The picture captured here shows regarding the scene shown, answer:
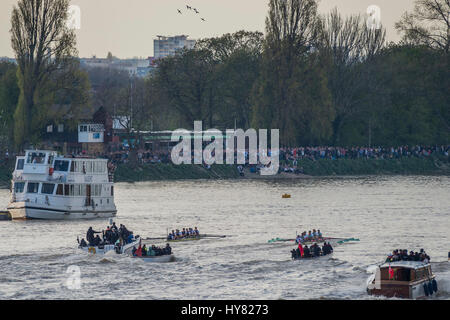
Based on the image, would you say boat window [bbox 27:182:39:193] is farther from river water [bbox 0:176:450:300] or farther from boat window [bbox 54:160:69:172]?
river water [bbox 0:176:450:300]

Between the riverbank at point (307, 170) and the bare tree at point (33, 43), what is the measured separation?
8889mm

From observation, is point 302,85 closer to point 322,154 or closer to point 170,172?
point 322,154

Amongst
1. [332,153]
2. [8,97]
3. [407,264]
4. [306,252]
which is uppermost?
[8,97]

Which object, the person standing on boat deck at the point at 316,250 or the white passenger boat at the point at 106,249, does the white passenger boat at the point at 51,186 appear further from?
the person standing on boat deck at the point at 316,250

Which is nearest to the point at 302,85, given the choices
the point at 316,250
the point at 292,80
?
the point at 292,80

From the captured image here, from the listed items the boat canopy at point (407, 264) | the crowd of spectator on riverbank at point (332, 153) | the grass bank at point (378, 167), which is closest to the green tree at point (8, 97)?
the crowd of spectator on riverbank at point (332, 153)

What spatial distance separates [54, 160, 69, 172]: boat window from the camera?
307 feet

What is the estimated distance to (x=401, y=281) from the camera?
57.2 meters

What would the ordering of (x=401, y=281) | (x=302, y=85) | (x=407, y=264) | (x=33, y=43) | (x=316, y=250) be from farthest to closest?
(x=302, y=85)
(x=33, y=43)
(x=316, y=250)
(x=407, y=264)
(x=401, y=281)

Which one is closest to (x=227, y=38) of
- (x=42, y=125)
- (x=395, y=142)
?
(x=395, y=142)

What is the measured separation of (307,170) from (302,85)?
531 inches

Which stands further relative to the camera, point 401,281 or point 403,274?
point 403,274

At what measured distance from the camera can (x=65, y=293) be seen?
5966 cm
